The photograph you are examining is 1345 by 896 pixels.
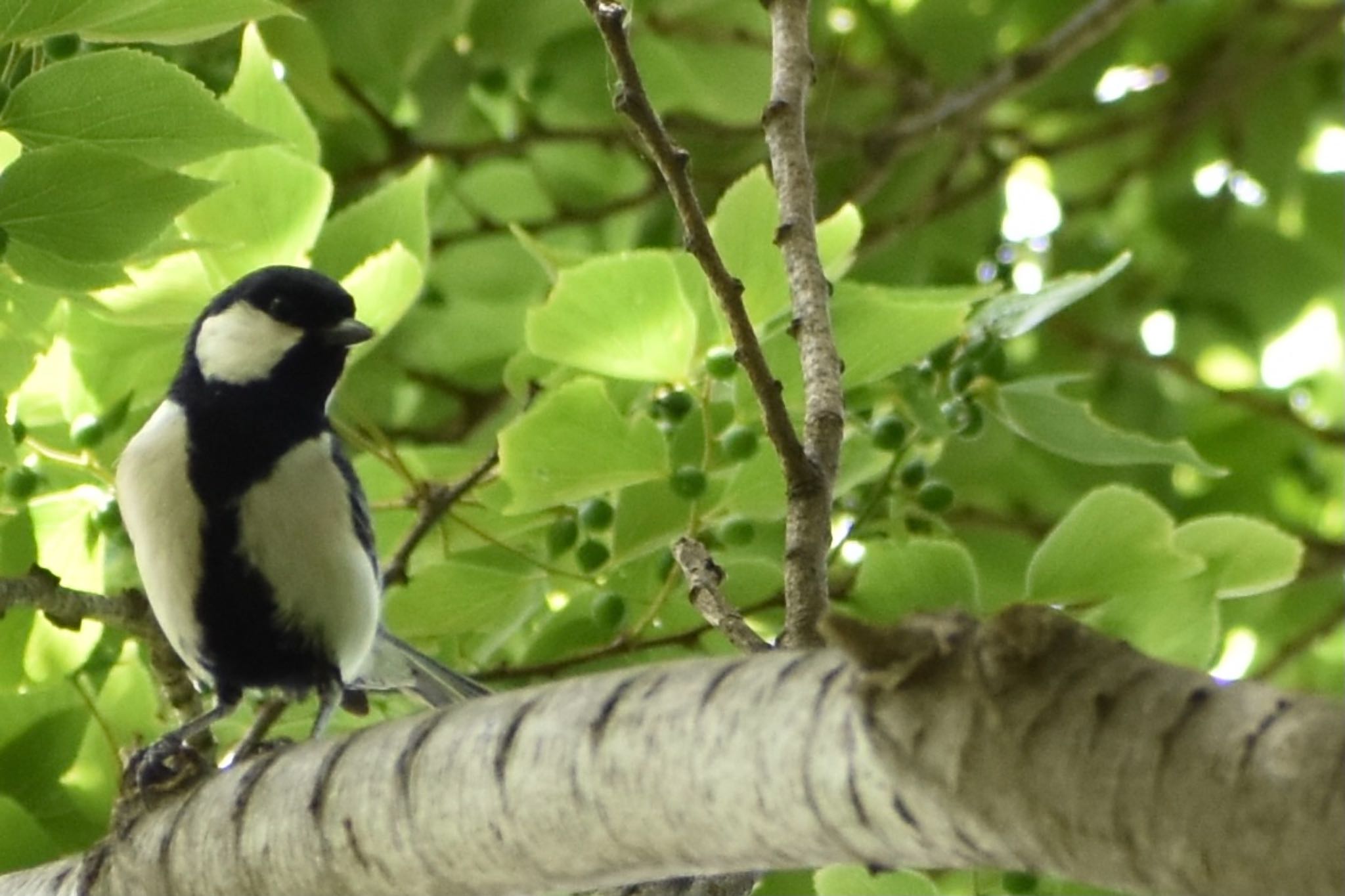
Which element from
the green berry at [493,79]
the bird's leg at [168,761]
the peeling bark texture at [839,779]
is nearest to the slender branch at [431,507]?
the bird's leg at [168,761]

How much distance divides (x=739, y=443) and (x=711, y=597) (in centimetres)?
24

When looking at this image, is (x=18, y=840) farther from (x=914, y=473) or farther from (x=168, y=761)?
(x=914, y=473)

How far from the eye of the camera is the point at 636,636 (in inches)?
66.4

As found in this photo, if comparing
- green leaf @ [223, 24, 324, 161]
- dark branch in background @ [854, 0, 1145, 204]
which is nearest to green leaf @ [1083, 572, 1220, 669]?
green leaf @ [223, 24, 324, 161]

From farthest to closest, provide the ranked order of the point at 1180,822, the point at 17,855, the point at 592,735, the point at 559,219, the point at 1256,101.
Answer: the point at 1256,101 < the point at 559,219 < the point at 17,855 < the point at 592,735 < the point at 1180,822

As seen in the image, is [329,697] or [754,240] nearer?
[754,240]

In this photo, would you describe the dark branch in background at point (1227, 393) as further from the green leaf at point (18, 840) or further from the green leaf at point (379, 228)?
the green leaf at point (18, 840)

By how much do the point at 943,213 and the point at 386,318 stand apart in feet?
5.41

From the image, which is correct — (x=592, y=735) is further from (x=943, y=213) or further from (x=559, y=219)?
(x=943, y=213)

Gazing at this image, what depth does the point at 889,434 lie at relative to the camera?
5.39 ft

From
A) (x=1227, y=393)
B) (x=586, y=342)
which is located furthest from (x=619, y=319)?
(x=1227, y=393)

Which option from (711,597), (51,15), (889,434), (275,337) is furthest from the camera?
(275,337)

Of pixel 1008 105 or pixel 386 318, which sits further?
pixel 1008 105

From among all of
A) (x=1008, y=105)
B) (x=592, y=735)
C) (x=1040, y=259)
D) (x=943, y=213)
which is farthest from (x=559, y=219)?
(x=592, y=735)
